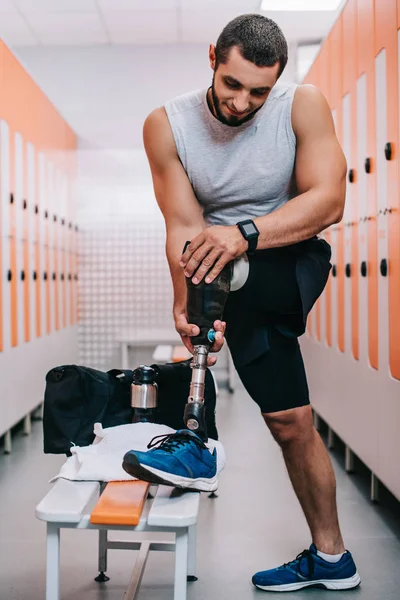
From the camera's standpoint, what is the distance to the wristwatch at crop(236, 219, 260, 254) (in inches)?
71.6

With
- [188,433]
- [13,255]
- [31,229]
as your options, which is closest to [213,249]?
[188,433]

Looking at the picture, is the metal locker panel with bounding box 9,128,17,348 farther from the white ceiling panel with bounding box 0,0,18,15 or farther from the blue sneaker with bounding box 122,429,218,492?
the blue sneaker with bounding box 122,429,218,492

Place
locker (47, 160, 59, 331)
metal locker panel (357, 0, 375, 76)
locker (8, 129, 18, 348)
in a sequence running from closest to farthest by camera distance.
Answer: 1. metal locker panel (357, 0, 375, 76)
2. locker (8, 129, 18, 348)
3. locker (47, 160, 59, 331)

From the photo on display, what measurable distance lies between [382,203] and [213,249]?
1365 mm

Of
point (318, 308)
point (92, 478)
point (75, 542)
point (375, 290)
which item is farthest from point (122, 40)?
point (92, 478)

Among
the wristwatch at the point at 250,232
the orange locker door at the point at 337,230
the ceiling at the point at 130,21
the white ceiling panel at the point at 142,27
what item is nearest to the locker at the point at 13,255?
the orange locker door at the point at 337,230

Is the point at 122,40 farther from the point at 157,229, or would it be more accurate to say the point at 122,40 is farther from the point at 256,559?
the point at 256,559

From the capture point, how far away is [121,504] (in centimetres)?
154

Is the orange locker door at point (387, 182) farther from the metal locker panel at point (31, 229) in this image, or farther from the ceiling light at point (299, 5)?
the ceiling light at point (299, 5)

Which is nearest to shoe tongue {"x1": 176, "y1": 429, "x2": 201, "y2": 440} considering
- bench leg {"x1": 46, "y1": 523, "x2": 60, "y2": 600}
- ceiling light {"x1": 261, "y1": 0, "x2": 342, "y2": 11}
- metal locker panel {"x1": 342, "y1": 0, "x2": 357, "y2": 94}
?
bench leg {"x1": 46, "y1": 523, "x2": 60, "y2": 600}

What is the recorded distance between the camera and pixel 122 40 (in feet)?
22.3

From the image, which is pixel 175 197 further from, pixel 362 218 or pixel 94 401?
pixel 362 218

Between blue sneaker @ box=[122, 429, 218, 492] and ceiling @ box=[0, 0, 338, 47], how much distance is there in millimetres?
4981

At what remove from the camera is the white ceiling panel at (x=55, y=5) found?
5836 mm
